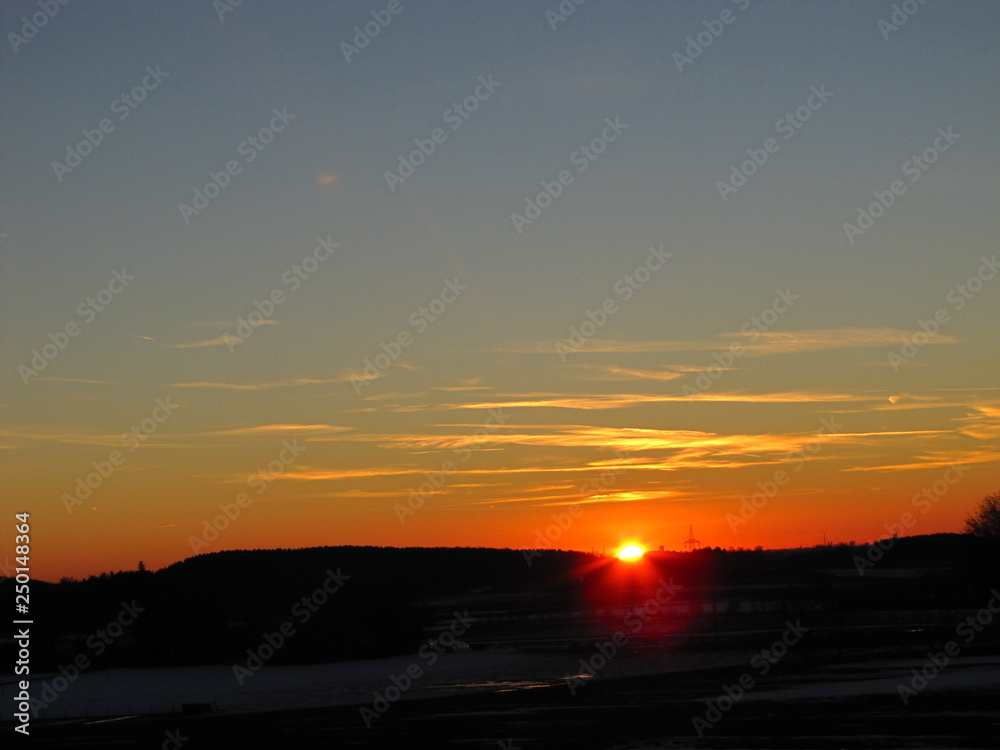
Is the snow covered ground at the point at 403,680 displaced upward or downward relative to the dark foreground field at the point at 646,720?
upward

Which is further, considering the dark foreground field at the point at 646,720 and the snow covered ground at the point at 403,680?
the snow covered ground at the point at 403,680

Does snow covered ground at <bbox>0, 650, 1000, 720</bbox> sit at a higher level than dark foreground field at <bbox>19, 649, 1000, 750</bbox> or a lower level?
higher

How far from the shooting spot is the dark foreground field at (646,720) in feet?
131

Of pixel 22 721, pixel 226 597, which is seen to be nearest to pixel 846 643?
pixel 22 721

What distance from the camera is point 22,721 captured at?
6016 cm

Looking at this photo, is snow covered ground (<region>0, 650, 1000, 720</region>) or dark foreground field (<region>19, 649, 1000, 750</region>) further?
snow covered ground (<region>0, 650, 1000, 720</region>)

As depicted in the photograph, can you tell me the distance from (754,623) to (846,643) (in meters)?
27.0

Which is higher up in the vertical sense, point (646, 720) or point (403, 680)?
point (403, 680)

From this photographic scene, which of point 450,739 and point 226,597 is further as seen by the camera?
point 226,597

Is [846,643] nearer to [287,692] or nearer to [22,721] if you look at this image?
[287,692]

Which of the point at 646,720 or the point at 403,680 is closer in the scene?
the point at 646,720

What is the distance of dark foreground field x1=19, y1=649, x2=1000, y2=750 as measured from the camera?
39.9 meters

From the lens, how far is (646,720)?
152 feet

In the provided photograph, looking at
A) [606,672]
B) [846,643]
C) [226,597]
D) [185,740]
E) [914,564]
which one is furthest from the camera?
[914,564]
